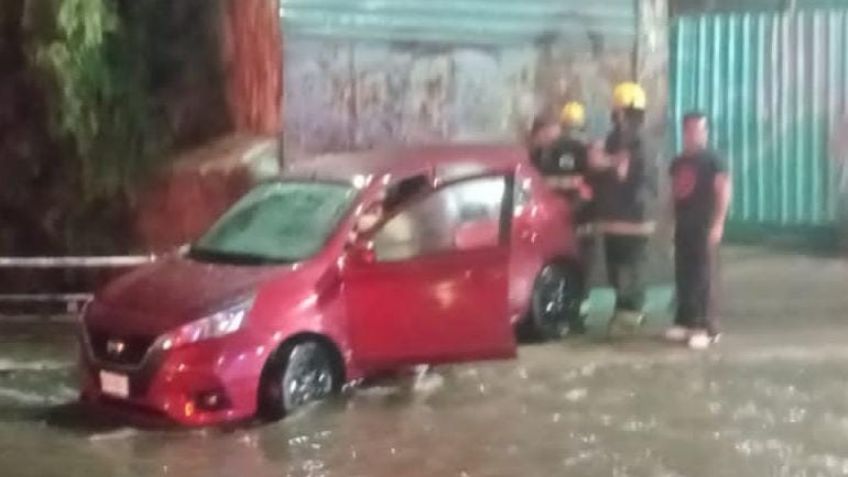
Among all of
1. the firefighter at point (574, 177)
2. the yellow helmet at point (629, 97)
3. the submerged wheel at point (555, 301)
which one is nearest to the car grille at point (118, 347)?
the submerged wheel at point (555, 301)

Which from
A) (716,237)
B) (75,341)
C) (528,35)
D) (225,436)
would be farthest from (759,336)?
(75,341)

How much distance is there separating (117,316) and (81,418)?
80cm

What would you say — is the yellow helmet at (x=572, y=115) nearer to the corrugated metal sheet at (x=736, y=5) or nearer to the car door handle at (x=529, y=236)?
the car door handle at (x=529, y=236)

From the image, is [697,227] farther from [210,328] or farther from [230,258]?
[210,328]

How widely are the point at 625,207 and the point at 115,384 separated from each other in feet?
15.0

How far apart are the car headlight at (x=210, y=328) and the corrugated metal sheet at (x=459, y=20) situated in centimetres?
399

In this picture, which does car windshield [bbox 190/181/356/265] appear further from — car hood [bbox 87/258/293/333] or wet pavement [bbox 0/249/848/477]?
wet pavement [bbox 0/249/848/477]

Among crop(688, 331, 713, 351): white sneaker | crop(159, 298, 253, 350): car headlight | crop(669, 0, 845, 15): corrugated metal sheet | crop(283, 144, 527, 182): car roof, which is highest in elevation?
crop(669, 0, 845, 15): corrugated metal sheet

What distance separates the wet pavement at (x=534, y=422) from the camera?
8.53m

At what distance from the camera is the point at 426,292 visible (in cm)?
998

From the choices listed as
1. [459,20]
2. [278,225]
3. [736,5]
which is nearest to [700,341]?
[278,225]

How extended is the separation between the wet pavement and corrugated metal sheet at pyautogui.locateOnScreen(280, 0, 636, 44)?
289 cm

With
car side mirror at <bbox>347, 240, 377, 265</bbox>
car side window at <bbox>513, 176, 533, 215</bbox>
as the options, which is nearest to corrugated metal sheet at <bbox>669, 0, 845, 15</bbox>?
car side window at <bbox>513, 176, 533, 215</bbox>

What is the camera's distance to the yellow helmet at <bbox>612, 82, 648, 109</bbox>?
12.2 m
